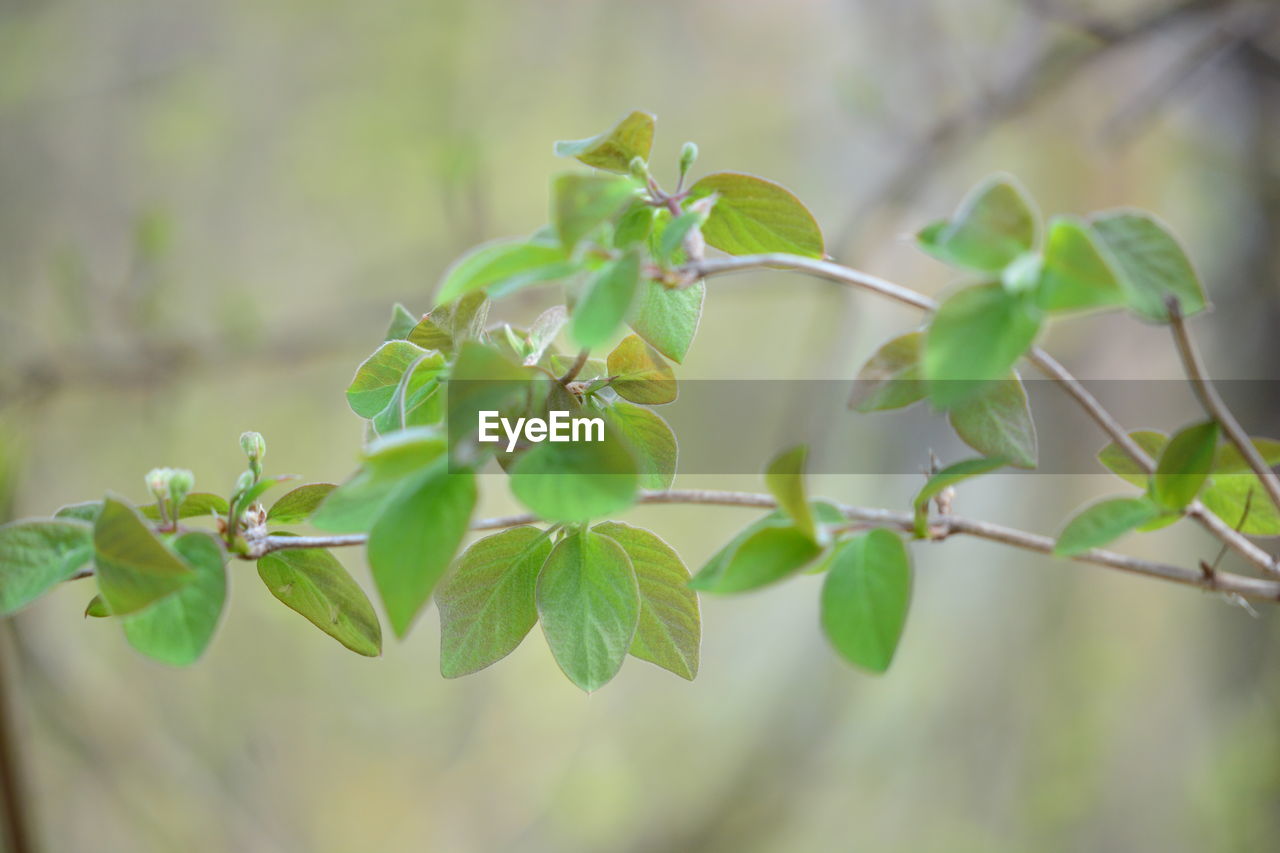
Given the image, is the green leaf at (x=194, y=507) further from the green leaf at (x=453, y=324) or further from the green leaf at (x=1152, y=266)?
the green leaf at (x=1152, y=266)

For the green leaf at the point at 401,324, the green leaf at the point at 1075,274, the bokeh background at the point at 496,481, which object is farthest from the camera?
the bokeh background at the point at 496,481

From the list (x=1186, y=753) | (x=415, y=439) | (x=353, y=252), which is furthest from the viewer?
(x=353, y=252)

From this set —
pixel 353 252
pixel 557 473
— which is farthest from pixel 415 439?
pixel 353 252

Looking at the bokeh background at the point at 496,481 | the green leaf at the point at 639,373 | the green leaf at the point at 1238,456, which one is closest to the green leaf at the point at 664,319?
the green leaf at the point at 639,373

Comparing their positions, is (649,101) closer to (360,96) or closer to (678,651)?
(360,96)

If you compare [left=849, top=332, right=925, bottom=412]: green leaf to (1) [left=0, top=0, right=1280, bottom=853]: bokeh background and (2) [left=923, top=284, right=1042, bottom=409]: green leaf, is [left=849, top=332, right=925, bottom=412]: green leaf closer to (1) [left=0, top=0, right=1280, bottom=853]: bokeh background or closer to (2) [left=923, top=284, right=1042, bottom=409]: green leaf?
(2) [left=923, top=284, right=1042, bottom=409]: green leaf

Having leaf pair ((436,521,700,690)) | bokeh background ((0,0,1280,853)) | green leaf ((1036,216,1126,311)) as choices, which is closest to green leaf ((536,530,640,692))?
leaf pair ((436,521,700,690))

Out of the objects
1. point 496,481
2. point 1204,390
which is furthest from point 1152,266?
point 496,481
